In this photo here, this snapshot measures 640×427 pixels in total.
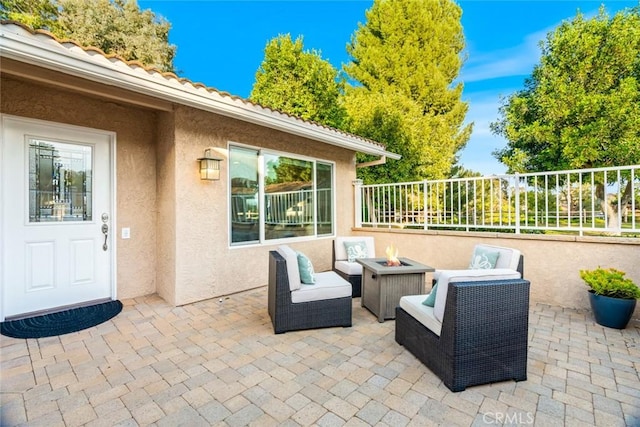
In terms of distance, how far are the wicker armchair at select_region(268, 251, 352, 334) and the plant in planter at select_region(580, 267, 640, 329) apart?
3.02 metres

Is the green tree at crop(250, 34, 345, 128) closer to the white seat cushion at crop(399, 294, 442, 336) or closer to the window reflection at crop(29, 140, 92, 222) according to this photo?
the window reflection at crop(29, 140, 92, 222)

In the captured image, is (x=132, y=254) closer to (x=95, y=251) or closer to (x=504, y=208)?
(x=95, y=251)

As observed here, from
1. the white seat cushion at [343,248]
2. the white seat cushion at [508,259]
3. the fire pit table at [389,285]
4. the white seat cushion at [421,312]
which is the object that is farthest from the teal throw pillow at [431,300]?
the white seat cushion at [343,248]

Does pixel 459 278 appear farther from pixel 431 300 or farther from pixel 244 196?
pixel 244 196

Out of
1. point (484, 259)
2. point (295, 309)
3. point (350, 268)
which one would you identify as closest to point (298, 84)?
point (350, 268)

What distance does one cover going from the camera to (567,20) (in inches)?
393

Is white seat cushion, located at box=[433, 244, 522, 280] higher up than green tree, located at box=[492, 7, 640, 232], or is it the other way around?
green tree, located at box=[492, 7, 640, 232]

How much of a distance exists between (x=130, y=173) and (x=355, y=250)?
3659mm

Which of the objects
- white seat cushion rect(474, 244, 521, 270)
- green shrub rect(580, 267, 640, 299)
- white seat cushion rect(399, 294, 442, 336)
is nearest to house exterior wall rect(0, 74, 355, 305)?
white seat cushion rect(399, 294, 442, 336)

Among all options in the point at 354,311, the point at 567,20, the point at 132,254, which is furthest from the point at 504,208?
the point at 567,20

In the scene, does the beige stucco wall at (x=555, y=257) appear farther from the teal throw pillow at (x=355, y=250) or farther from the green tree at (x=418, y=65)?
the green tree at (x=418, y=65)

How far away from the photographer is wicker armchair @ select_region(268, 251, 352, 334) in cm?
334

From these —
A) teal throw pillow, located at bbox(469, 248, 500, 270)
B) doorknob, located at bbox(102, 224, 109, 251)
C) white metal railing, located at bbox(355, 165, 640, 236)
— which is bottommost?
teal throw pillow, located at bbox(469, 248, 500, 270)

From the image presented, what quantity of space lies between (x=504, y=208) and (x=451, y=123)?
10.0 meters
